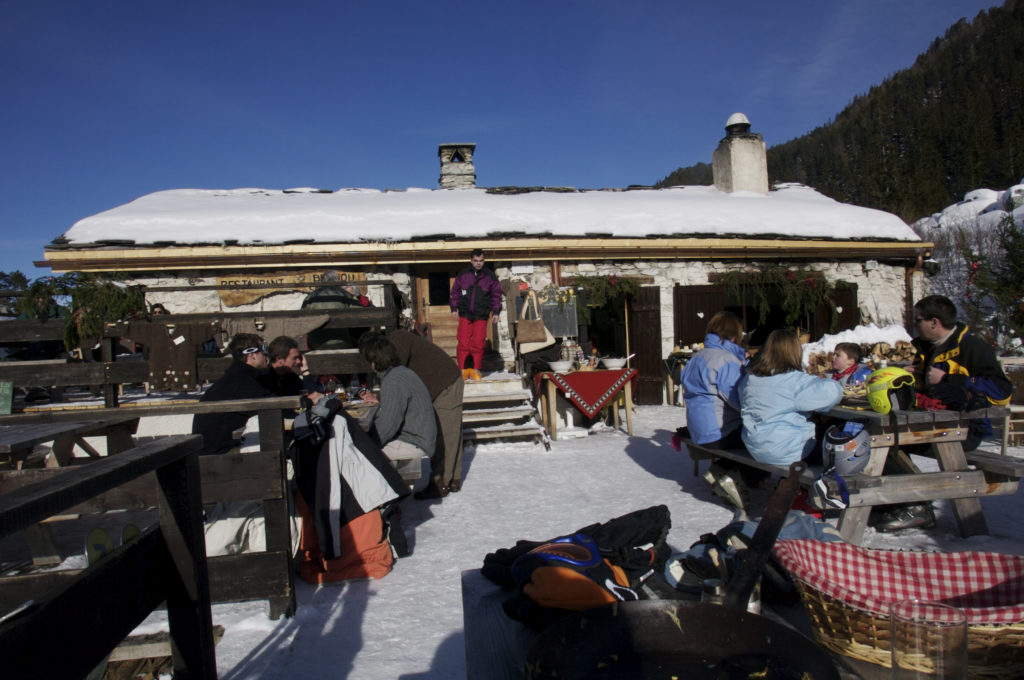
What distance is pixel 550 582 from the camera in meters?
1.74

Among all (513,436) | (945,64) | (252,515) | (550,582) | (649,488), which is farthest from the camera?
(945,64)

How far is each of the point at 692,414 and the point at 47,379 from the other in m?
5.30

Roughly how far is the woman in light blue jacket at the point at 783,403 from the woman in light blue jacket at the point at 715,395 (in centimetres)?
51

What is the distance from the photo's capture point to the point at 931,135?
1800 inches

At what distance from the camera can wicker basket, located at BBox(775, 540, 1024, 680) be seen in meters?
1.51

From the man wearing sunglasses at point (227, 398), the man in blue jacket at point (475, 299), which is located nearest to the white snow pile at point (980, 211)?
the man in blue jacket at point (475, 299)

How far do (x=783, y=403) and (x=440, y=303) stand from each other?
7267 mm

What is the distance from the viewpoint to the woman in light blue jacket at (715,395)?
4.93 m

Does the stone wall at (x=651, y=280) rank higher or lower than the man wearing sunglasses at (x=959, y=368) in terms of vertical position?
higher

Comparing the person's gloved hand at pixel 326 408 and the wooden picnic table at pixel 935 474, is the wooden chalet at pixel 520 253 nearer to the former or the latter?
the person's gloved hand at pixel 326 408

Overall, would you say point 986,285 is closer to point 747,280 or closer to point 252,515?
point 747,280

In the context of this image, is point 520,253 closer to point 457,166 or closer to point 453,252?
point 453,252

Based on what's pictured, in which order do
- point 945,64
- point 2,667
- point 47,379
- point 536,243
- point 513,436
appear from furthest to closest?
point 945,64 → point 536,243 → point 513,436 → point 47,379 → point 2,667

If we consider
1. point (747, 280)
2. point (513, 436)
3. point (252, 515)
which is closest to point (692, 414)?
point (513, 436)
